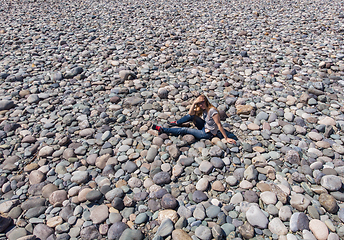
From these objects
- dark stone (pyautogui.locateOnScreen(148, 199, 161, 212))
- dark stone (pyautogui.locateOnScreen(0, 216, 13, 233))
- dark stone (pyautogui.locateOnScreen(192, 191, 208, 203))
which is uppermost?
dark stone (pyautogui.locateOnScreen(0, 216, 13, 233))

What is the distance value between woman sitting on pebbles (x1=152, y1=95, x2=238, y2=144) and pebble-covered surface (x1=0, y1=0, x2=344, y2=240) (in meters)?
0.14

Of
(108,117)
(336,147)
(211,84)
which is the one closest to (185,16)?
(211,84)

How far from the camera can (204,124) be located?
4773 mm

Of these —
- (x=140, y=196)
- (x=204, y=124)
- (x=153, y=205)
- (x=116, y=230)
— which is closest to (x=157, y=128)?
(x=204, y=124)

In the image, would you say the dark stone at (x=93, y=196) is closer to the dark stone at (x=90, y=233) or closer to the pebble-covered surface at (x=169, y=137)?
the pebble-covered surface at (x=169, y=137)

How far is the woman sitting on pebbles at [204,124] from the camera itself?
14.5 feet

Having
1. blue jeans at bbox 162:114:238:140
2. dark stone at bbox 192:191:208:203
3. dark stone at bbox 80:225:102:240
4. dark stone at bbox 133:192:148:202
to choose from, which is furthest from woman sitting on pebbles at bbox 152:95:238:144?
dark stone at bbox 80:225:102:240

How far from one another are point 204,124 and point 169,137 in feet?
2.44

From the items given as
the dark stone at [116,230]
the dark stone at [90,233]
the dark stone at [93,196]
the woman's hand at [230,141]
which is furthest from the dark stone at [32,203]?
the woman's hand at [230,141]

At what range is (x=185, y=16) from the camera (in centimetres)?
1153

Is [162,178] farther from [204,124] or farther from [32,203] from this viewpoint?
[32,203]

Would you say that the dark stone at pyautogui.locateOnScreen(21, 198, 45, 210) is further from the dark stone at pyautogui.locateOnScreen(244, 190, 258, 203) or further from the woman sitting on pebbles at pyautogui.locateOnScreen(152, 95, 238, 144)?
the dark stone at pyautogui.locateOnScreen(244, 190, 258, 203)

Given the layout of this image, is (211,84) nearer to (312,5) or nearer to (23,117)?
(23,117)

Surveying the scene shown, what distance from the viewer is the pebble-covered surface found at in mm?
3109
